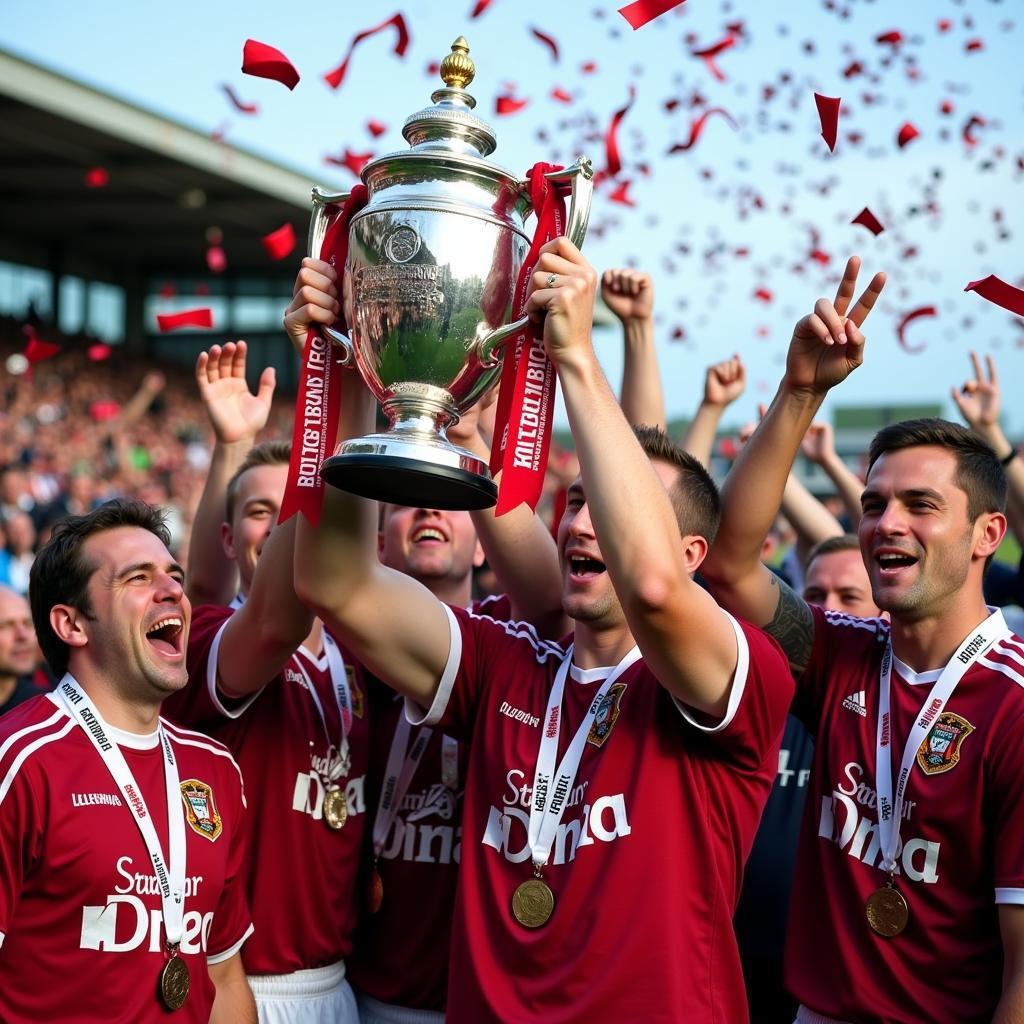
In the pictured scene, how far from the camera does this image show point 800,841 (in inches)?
131

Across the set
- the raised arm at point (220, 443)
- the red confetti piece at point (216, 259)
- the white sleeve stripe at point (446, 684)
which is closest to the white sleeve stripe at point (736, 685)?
the white sleeve stripe at point (446, 684)

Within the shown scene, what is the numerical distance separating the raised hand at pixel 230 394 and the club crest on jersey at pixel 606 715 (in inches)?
61.3

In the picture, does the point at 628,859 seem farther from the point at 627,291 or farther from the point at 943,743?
the point at 627,291

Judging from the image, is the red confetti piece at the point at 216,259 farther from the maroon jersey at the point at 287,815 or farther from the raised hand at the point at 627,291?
the maroon jersey at the point at 287,815

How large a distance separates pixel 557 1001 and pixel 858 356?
1.50 m

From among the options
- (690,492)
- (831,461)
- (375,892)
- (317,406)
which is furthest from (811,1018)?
(831,461)

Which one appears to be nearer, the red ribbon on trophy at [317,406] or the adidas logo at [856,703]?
the red ribbon on trophy at [317,406]

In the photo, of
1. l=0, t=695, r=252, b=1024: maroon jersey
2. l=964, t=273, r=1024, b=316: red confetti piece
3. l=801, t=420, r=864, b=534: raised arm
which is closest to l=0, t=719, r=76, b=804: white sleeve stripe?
l=0, t=695, r=252, b=1024: maroon jersey

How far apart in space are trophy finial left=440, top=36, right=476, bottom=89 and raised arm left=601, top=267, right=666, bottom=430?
1.09m

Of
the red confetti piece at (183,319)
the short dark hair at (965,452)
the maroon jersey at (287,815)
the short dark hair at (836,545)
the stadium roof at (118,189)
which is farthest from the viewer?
the stadium roof at (118,189)

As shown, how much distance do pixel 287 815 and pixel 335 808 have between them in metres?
0.12

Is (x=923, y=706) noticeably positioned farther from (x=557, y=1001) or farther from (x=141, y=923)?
(x=141, y=923)

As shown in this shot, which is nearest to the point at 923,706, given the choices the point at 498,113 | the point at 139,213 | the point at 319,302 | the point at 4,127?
the point at 319,302

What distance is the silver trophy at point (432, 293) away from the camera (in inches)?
101
